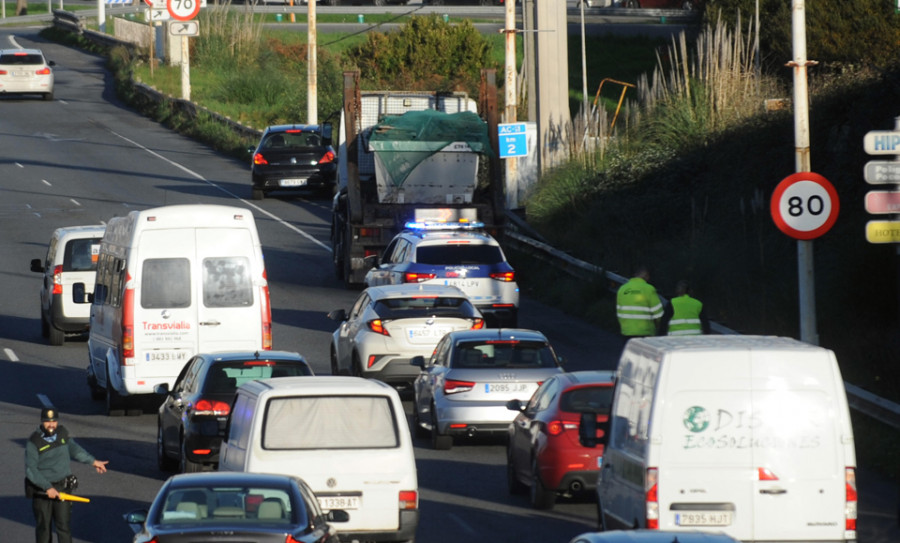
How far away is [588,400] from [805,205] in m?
3.43

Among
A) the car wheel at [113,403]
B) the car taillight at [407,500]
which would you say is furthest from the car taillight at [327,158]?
the car taillight at [407,500]

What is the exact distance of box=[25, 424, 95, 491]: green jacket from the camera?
1249 cm

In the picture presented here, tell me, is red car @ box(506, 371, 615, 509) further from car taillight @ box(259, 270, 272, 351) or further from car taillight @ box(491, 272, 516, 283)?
car taillight @ box(491, 272, 516, 283)

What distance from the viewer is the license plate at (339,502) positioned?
11.9 metres

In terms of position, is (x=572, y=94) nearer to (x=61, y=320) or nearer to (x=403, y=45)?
(x=403, y=45)

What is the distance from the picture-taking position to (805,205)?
52.3 ft

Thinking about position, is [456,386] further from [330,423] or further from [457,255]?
[457,255]

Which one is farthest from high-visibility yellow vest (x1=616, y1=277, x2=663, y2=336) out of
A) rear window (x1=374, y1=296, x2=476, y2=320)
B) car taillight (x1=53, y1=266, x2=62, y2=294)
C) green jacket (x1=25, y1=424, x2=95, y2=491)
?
car taillight (x1=53, y1=266, x2=62, y2=294)

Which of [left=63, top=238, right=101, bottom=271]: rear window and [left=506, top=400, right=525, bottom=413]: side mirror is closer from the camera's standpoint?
[left=506, top=400, right=525, bottom=413]: side mirror

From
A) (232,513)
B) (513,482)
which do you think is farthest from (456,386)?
(232,513)

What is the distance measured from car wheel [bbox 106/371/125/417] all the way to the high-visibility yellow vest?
6567mm

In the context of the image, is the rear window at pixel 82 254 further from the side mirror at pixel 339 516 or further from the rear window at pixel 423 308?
the side mirror at pixel 339 516

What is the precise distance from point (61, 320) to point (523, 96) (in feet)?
79.1

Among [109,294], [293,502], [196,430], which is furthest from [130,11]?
[293,502]
